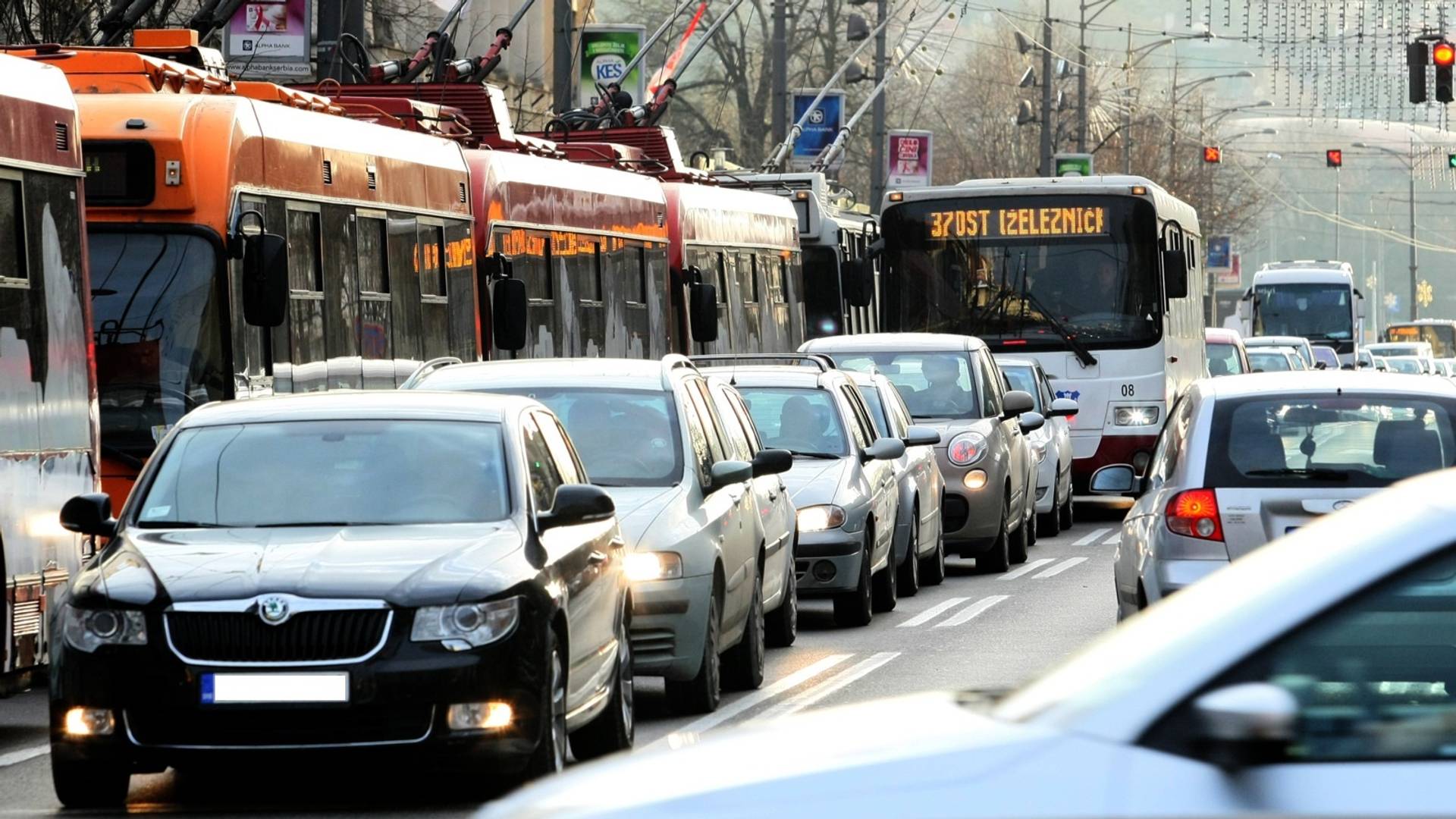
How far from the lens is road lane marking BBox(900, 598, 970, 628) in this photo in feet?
55.3

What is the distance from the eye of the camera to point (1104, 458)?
27797 millimetres

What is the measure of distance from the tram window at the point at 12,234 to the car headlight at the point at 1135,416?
17172 millimetres

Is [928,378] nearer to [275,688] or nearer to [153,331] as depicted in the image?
[153,331]

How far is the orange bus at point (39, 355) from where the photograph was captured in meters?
11.6

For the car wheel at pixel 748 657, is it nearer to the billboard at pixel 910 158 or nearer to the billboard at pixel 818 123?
the billboard at pixel 818 123

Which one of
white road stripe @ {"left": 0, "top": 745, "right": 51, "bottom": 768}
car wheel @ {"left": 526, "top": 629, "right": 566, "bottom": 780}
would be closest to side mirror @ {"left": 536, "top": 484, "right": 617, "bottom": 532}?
car wheel @ {"left": 526, "top": 629, "right": 566, "bottom": 780}

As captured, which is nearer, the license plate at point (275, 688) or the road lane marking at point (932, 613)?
the license plate at point (275, 688)

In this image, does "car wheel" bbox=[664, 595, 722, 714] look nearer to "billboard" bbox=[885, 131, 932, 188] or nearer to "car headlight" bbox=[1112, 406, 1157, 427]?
"car headlight" bbox=[1112, 406, 1157, 427]

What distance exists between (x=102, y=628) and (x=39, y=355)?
131 inches

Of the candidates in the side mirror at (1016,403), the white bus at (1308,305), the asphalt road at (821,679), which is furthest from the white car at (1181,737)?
the white bus at (1308,305)

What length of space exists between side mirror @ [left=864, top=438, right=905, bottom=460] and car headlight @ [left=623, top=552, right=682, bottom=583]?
4862 mm

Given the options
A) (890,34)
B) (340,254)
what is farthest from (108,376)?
(890,34)

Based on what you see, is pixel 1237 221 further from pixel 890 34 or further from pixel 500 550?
pixel 500 550

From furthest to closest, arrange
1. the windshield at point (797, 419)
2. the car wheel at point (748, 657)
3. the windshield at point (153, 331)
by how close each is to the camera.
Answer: the windshield at point (797, 419), the windshield at point (153, 331), the car wheel at point (748, 657)
